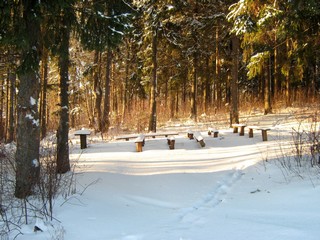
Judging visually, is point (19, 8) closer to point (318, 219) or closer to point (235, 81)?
point (318, 219)

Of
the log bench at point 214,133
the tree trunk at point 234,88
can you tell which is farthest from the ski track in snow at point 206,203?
the tree trunk at point 234,88

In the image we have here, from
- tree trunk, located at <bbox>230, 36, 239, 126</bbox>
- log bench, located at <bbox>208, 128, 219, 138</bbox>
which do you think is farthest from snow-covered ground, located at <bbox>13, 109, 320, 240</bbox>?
tree trunk, located at <bbox>230, 36, 239, 126</bbox>

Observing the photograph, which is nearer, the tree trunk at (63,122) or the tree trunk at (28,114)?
the tree trunk at (28,114)

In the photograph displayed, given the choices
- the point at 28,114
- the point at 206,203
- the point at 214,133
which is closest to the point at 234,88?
the point at 214,133

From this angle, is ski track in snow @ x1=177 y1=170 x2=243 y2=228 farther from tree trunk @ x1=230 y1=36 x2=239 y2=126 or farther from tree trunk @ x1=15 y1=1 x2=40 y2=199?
tree trunk @ x1=230 y1=36 x2=239 y2=126

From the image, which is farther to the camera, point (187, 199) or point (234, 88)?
point (234, 88)

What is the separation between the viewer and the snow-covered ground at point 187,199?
386 centimetres

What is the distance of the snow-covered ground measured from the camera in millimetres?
3859

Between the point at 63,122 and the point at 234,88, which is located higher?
the point at 234,88

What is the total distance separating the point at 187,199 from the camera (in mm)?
5441

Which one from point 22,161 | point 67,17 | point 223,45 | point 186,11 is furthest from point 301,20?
point 223,45

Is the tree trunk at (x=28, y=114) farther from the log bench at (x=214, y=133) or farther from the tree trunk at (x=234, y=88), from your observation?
the tree trunk at (x=234, y=88)

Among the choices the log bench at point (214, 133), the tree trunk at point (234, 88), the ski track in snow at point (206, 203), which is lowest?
the ski track in snow at point (206, 203)

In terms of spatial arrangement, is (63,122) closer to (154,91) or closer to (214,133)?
(214,133)
